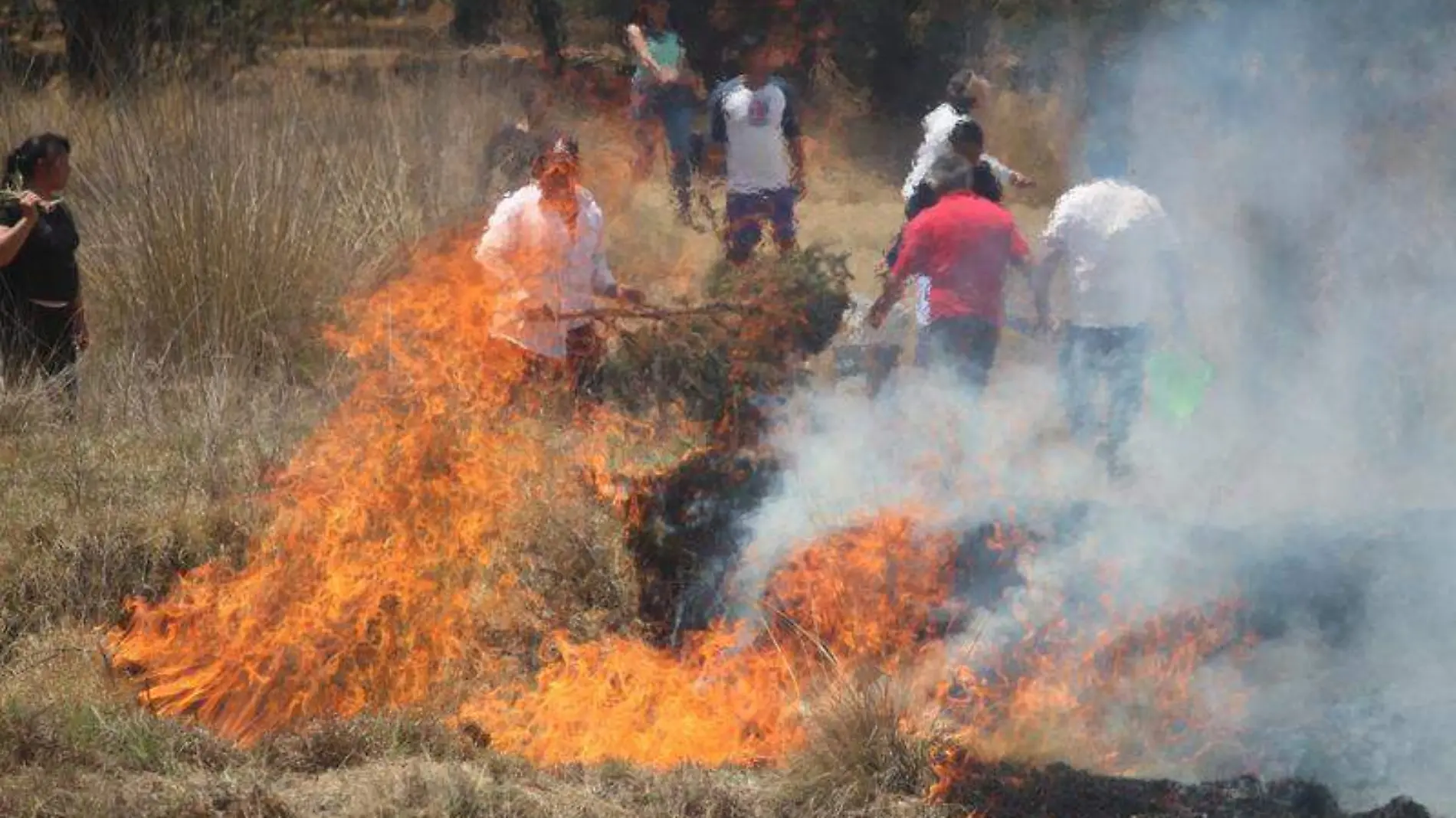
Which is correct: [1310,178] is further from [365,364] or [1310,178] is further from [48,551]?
[48,551]

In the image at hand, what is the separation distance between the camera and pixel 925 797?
478 cm

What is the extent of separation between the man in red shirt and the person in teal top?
5012 millimetres

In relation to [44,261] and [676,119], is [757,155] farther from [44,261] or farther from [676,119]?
[44,261]

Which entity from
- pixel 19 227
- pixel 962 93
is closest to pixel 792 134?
pixel 962 93

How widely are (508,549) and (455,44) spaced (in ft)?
33.1

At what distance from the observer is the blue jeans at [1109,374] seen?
8047 millimetres

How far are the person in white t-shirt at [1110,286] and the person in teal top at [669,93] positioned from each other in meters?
4.90

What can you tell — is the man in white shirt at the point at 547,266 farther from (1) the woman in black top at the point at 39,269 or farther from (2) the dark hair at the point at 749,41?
(2) the dark hair at the point at 749,41

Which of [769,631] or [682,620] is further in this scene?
[682,620]

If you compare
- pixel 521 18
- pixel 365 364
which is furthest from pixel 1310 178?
pixel 521 18

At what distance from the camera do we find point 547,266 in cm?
746

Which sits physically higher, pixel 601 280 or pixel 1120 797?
pixel 601 280

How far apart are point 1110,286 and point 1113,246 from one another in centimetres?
20

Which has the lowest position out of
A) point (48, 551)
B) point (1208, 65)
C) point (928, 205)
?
point (48, 551)
